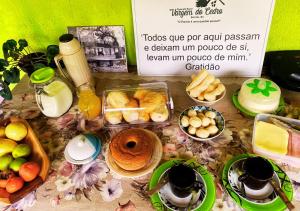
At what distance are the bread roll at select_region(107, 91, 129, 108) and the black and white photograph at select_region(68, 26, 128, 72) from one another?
0.54 feet

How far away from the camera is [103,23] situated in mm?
853

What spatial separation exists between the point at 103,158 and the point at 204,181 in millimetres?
265

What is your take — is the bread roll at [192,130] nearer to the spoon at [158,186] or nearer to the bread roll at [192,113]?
the bread roll at [192,113]

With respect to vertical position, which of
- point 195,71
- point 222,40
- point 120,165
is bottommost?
point 120,165

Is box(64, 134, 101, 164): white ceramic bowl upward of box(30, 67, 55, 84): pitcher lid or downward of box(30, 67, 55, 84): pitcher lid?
downward

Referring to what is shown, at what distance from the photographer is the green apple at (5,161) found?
2.17 feet

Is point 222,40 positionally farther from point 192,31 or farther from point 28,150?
point 28,150

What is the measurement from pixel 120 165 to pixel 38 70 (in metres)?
0.36

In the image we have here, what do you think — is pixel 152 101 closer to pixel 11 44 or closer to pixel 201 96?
pixel 201 96

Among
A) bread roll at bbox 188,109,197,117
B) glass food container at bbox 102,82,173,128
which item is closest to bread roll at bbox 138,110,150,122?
glass food container at bbox 102,82,173,128

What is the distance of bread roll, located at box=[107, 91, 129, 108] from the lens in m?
0.78

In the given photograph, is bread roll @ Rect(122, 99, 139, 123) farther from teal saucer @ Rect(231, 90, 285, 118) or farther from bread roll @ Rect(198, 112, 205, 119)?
teal saucer @ Rect(231, 90, 285, 118)

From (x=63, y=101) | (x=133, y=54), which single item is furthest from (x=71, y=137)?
(x=133, y=54)

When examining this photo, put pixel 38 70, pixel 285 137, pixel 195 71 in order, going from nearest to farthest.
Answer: pixel 285 137
pixel 38 70
pixel 195 71
